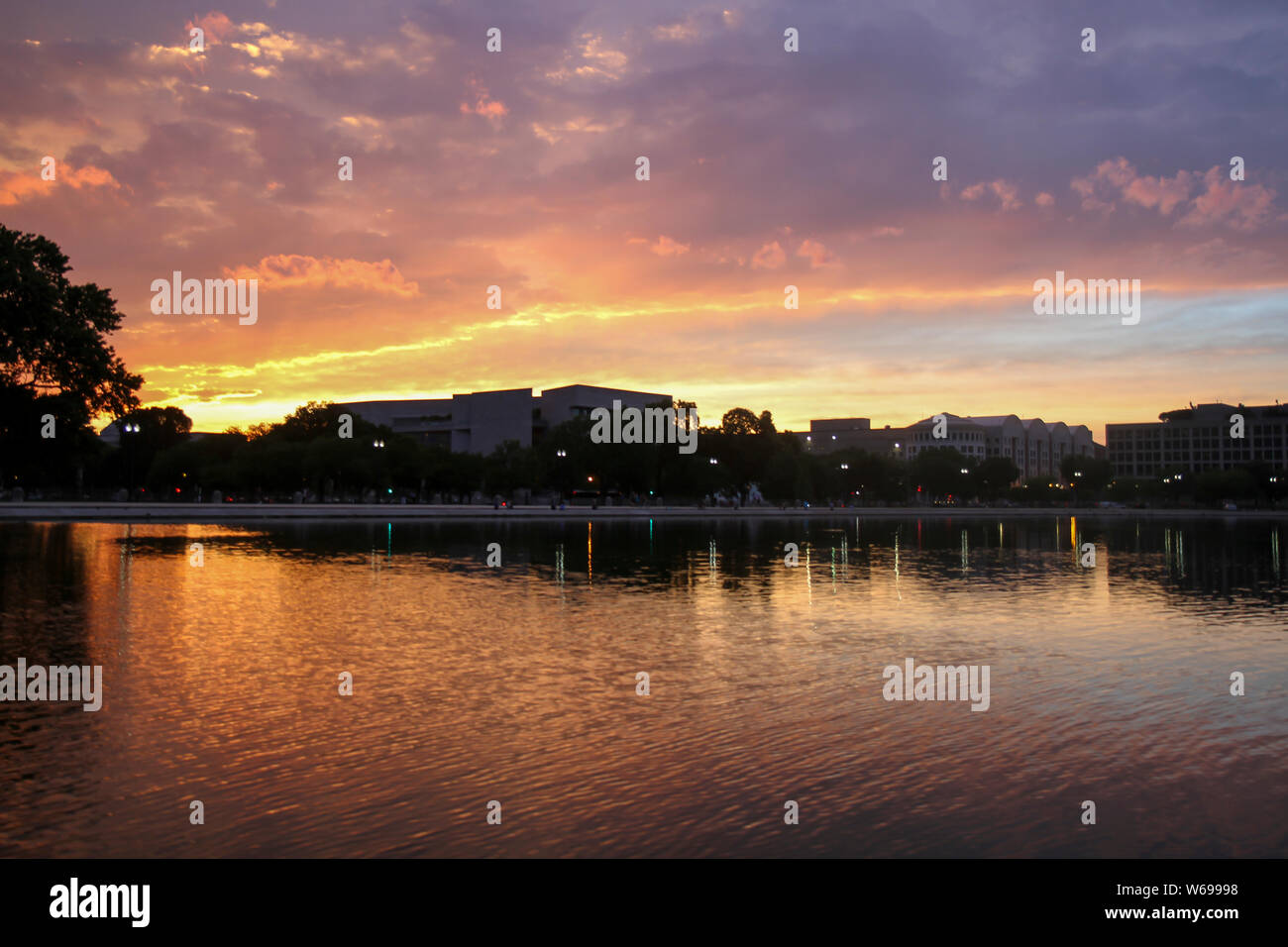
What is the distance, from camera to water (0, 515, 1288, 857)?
682cm

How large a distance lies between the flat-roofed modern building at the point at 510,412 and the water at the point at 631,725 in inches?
4623

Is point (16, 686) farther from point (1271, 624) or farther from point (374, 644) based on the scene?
point (1271, 624)

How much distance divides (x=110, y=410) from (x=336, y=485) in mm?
62969

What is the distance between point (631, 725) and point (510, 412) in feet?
451

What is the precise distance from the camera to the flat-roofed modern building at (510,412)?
144 m
